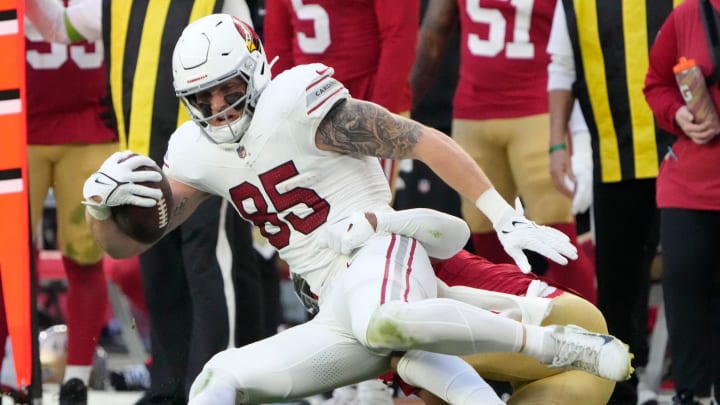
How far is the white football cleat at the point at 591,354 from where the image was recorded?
14.8ft

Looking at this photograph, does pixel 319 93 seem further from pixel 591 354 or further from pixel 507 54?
pixel 507 54

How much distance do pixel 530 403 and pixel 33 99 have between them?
2503mm

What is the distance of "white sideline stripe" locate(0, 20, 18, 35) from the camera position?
5379mm

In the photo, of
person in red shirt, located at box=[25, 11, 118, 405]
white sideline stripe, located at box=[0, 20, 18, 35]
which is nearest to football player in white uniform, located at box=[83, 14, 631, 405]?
white sideline stripe, located at box=[0, 20, 18, 35]

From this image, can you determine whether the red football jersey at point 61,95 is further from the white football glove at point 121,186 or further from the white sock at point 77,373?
the white football glove at point 121,186

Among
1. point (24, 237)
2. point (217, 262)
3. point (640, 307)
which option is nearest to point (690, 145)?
point (640, 307)

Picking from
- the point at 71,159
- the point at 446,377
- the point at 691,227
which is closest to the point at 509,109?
the point at 691,227

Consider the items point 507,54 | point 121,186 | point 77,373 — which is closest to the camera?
point 121,186

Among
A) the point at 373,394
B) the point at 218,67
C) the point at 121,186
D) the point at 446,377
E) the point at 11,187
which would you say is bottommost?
the point at 373,394

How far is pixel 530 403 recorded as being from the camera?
15.9 feet

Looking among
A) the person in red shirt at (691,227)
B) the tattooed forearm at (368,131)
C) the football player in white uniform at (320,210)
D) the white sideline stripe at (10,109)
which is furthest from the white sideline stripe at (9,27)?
the person in red shirt at (691,227)

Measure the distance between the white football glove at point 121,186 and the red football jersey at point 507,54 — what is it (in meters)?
2.10

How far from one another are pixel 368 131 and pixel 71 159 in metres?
1.90

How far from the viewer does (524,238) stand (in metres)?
4.69
